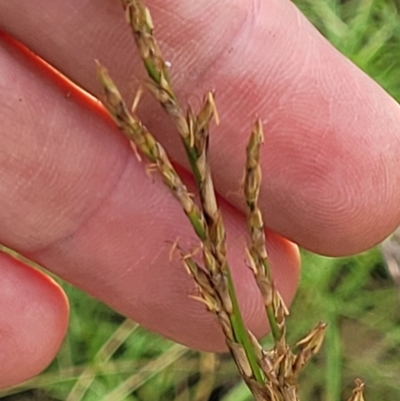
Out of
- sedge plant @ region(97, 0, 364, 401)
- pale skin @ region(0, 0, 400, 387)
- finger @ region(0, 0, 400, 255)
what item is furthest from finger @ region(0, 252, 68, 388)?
sedge plant @ region(97, 0, 364, 401)

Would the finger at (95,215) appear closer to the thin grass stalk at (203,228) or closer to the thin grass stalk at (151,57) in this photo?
the thin grass stalk at (203,228)

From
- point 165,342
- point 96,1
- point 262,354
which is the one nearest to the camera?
point 262,354

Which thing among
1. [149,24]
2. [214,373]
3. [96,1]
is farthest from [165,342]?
[149,24]

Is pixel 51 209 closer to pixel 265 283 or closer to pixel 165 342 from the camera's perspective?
pixel 265 283

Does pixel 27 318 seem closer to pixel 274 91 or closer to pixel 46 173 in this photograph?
pixel 46 173

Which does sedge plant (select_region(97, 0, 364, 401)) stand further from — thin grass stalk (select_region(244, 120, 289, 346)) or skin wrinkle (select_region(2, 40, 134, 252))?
skin wrinkle (select_region(2, 40, 134, 252))

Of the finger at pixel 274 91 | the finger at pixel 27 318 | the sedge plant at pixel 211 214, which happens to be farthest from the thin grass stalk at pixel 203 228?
the finger at pixel 27 318
